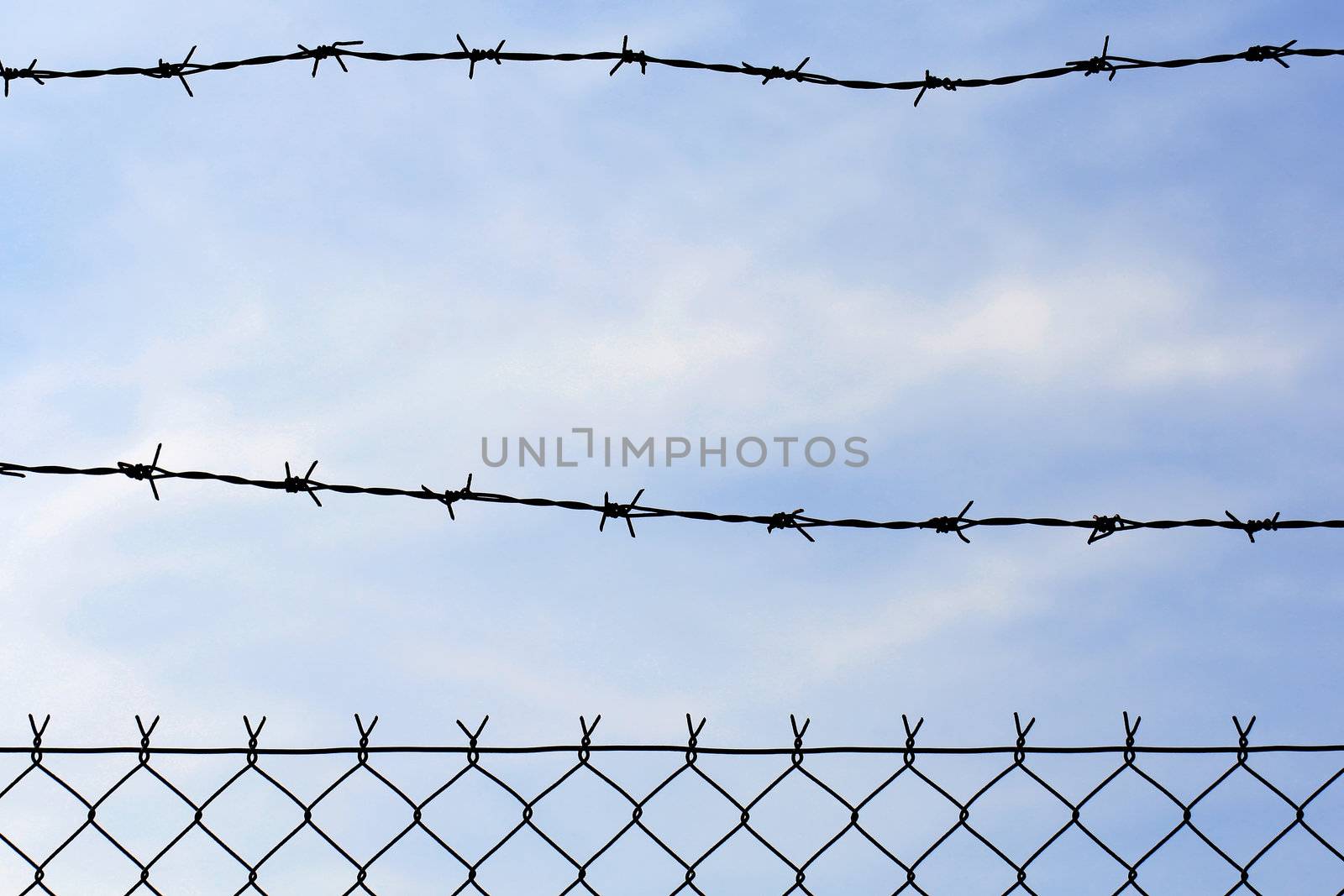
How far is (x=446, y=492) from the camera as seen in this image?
3.41 m

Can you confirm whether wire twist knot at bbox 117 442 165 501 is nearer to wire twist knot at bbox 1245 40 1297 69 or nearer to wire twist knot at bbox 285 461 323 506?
wire twist knot at bbox 285 461 323 506

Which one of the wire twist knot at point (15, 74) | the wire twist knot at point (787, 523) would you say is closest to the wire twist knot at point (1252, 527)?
the wire twist knot at point (787, 523)

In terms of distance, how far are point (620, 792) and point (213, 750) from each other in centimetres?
82

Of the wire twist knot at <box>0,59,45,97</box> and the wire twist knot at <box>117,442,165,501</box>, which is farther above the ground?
the wire twist knot at <box>0,59,45,97</box>

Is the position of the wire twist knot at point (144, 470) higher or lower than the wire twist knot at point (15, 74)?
lower

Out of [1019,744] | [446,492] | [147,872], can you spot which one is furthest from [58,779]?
[1019,744]

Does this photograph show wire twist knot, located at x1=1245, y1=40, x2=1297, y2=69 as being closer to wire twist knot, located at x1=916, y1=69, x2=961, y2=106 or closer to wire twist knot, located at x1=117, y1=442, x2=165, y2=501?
wire twist knot, located at x1=916, y1=69, x2=961, y2=106

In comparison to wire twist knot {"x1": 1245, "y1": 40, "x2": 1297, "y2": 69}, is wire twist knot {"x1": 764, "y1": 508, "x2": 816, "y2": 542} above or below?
below

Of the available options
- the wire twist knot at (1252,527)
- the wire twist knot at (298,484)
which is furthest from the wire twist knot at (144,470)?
the wire twist knot at (1252,527)

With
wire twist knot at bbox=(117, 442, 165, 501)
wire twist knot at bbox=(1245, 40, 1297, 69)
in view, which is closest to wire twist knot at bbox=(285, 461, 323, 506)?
wire twist knot at bbox=(117, 442, 165, 501)

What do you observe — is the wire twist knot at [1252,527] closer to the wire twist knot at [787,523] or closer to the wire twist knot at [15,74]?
the wire twist knot at [787,523]

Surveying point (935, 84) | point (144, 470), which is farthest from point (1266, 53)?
point (144, 470)

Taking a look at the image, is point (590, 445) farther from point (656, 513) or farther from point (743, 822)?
point (743, 822)

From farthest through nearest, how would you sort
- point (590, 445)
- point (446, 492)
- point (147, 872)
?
point (590, 445) < point (446, 492) < point (147, 872)
